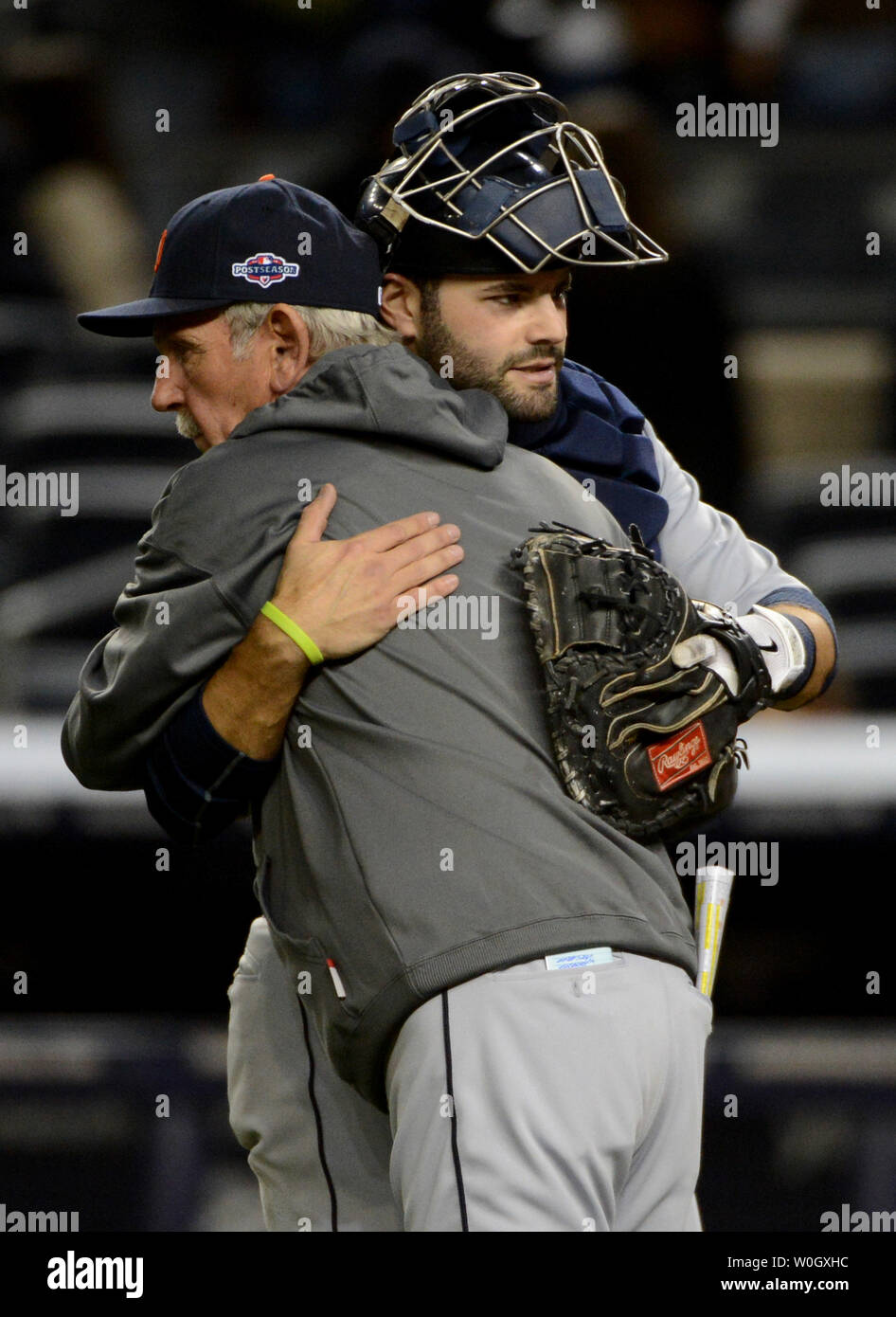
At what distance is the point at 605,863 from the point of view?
51.8 inches

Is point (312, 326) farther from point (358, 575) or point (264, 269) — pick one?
point (358, 575)

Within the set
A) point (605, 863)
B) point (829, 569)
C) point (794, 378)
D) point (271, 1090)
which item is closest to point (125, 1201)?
point (271, 1090)

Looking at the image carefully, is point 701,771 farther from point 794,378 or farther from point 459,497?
point 794,378

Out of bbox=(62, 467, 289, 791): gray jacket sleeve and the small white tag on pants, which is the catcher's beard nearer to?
bbox=(62, 467, 289, 791): gray jacket sleeve

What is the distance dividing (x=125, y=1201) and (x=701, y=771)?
1.41m

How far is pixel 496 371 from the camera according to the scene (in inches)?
59.6

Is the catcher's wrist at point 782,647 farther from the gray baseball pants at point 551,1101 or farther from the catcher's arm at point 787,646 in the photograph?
the gray baseball pants at point 551,1101

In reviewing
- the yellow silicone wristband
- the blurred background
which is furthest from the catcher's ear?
the blurred background

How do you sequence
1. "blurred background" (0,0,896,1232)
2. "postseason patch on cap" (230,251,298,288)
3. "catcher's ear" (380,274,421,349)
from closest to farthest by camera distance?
"postseason patch on cap" (230,251,298,288) → "catcher's ear" (380,274,421,349) → "blurred background" (0,0,896,1232)

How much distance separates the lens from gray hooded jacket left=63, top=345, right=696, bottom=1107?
1.27 metres

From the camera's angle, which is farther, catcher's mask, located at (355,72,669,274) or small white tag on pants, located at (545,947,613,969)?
catcher's mask, located at (355,72,669,274)

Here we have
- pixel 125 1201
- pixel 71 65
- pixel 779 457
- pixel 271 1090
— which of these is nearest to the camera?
pixel 271 1090

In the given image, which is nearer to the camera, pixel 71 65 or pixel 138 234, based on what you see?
pixel 138 234

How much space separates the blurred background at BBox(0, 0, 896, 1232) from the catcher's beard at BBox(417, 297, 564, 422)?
1.29 m
